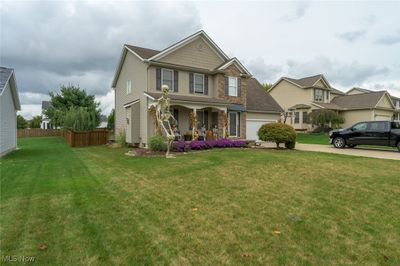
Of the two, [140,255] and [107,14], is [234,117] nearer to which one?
[107,14]

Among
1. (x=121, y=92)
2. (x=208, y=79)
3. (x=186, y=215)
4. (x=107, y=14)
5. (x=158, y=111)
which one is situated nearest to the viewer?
(x=186, y=215)

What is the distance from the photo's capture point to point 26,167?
380 inches

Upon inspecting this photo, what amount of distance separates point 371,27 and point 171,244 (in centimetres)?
1518

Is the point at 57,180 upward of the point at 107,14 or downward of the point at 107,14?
downward

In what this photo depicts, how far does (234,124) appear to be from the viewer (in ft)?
68.6

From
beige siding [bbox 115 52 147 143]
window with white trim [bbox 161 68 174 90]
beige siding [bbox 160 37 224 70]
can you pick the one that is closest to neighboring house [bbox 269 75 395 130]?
beige siding [bbox 160 37 224 70]

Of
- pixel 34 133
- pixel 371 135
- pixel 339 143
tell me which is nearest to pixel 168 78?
pixel 339 143

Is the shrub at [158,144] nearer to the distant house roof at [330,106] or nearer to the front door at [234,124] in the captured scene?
the front door at [234,124]

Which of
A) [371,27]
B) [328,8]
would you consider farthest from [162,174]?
[371,27]

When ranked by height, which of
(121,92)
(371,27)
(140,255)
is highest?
(371,27)

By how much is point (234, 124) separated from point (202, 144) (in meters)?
6.91

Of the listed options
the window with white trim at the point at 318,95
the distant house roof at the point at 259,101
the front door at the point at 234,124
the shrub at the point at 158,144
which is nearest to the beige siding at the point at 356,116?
the window with white trim at the point at 318,95

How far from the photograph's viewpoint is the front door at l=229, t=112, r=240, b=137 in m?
20.7

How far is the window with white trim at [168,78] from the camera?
1755cm
